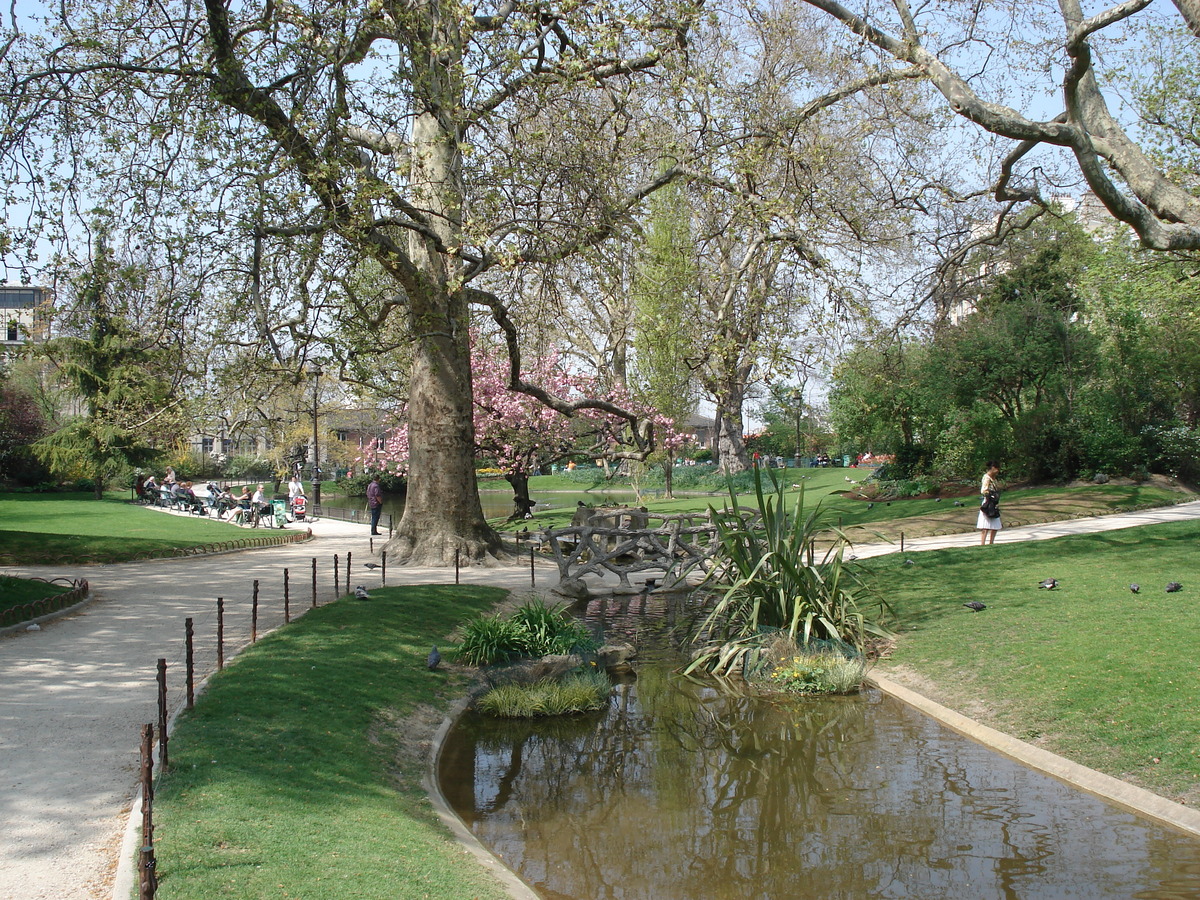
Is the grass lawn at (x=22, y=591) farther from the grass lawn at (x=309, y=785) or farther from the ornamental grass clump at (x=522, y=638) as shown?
the ornamental grass clump at (x=522, y=638)

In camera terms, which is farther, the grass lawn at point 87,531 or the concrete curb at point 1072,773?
the grass lawn at point 87,531

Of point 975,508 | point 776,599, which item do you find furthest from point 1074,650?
point 975,508

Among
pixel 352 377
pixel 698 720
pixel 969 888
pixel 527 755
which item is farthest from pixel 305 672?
pixel 352 377

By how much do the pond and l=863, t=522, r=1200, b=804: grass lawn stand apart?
0.62 metres

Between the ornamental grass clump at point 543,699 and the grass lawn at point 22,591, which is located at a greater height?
Answer: the grass lawn at point 22,591

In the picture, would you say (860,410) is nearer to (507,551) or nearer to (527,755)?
(507,551)

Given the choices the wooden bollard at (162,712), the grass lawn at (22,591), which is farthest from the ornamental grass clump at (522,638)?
the grass lawn at (22,591)

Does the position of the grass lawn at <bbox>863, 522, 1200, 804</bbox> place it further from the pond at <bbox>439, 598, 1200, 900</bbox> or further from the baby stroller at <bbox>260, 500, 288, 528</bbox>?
the baby stroller at <bbox>260, 500, 288, 528</bbox>

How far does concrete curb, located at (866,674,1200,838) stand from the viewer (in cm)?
630

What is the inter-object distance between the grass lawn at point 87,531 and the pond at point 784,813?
45.1 ft

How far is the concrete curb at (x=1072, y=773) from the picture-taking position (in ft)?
20.7

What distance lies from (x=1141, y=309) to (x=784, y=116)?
61.9ft

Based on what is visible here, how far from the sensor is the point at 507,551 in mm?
19766

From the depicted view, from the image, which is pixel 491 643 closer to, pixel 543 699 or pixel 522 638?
pixel 522 638
